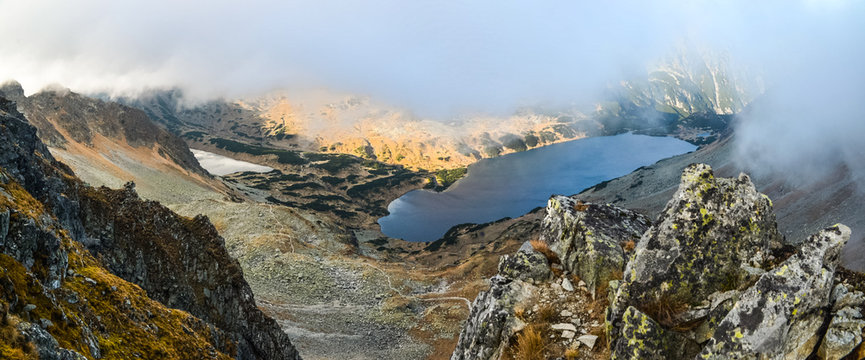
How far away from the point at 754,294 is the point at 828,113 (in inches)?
7155

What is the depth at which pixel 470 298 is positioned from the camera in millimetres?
54500

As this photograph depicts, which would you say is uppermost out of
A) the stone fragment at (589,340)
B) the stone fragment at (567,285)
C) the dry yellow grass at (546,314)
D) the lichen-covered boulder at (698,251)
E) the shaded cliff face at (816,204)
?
the lichen-covered boulder at (698,251)

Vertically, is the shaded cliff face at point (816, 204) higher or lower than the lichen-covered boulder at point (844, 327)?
lower

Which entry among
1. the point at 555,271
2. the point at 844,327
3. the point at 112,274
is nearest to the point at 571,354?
the point at 555,271

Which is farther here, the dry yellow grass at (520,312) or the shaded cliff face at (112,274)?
the dry yellow grass at (520,312)

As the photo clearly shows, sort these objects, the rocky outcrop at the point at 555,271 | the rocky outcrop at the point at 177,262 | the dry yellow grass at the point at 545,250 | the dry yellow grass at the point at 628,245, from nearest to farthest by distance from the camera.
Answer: the rocky outcrop at the point at 555,271, the dry yellow grass at the point at 628,245, the dry yellow grass at the point at 545,250, the rocky outcrop at the point at 177,262

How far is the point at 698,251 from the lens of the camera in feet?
36.0

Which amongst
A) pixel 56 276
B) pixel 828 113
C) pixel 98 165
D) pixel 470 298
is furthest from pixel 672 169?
pixel 56 276

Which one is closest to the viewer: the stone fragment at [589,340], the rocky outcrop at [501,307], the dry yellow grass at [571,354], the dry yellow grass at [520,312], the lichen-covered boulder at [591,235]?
the dry yellow grass at [571,354]

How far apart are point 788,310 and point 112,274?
689 inches

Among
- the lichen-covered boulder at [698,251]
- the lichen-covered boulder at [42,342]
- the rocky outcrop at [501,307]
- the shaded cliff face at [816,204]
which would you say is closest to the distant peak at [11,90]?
the rocky outcrop at [501,307]

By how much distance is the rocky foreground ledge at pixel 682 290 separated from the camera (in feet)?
28.0

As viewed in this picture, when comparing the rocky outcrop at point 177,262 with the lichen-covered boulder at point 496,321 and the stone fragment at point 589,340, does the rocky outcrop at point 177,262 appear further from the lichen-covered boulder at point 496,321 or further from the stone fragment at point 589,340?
the stone fragment at point 589,340

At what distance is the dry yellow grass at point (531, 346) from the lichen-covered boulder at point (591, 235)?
2768 millimetres
